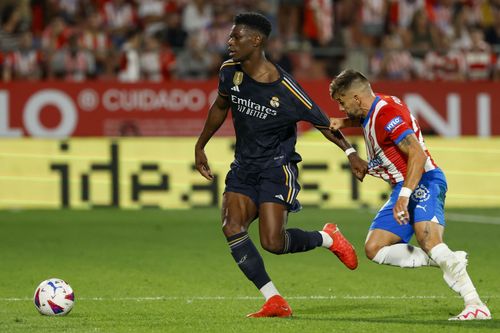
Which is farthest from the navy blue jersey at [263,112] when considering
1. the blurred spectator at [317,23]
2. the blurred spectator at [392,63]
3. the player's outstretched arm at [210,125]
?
the blurred spectator at [317,23]

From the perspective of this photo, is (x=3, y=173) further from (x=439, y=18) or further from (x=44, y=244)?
(x=439, y=18)

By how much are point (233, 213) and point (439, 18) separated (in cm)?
1613

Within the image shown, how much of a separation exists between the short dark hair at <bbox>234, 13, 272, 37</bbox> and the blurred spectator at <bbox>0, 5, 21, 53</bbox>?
1336cm

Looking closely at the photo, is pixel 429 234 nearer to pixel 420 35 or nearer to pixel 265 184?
pixel 265 184

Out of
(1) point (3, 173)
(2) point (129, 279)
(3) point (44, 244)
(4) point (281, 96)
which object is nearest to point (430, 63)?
(1) point (3, 173)

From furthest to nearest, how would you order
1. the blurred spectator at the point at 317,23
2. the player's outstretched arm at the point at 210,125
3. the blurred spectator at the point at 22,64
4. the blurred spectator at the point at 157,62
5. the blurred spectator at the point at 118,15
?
the blurred spectator at the point at 317,23, the blurred spectator at the point at 118,15, the blurred spectator at the point at 157,62, the blurred spectator at the point at 22,64, the player's outstretched arm at the point at 210,125

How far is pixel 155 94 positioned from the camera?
2127cm

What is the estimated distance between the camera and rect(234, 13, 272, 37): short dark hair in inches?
339

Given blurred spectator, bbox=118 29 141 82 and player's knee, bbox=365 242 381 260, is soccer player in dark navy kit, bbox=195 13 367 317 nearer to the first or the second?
player's knee, bbox=365 242 381 260

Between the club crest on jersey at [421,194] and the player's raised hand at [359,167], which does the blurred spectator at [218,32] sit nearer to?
the player's raised hand at [359,167]

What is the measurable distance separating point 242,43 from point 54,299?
226 cm

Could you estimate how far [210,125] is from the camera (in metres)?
8.97

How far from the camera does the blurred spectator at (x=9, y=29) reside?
21.4m

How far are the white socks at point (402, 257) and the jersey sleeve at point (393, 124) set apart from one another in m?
0.80
